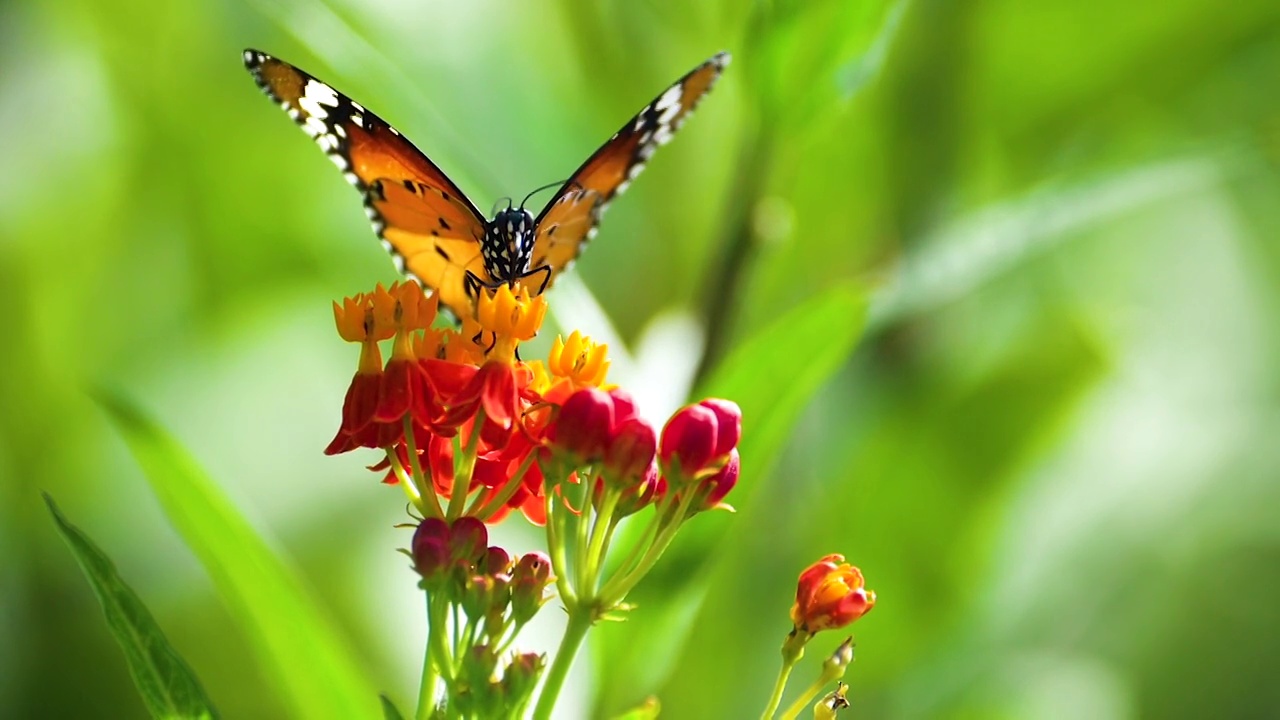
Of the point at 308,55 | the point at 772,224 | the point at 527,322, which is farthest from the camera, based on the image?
the point at 308,55

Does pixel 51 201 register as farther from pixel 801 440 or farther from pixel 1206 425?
pixel 1206 425

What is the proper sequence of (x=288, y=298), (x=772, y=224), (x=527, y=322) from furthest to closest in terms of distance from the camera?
(x=288, y=298) < (x=772, y=224) < (x=527, y=322)

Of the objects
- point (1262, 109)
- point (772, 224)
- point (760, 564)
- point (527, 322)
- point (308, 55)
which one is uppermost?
point (1262, 109)

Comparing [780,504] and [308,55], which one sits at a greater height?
[308,55]

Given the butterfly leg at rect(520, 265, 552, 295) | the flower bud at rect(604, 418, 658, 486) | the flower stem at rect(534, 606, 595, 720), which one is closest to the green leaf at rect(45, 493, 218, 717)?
the flower stem at rect(534, 606, 595, 720)

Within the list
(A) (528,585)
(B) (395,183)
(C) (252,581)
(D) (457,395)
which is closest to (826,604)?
(A) (528,585)

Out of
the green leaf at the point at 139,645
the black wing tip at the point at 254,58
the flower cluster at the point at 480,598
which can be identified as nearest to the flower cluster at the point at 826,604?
the flower cluster at the point at 480,598

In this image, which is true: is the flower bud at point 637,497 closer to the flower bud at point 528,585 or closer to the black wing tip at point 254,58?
the flower bud at point 528,585

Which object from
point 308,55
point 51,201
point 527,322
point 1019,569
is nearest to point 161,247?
point 51,201
